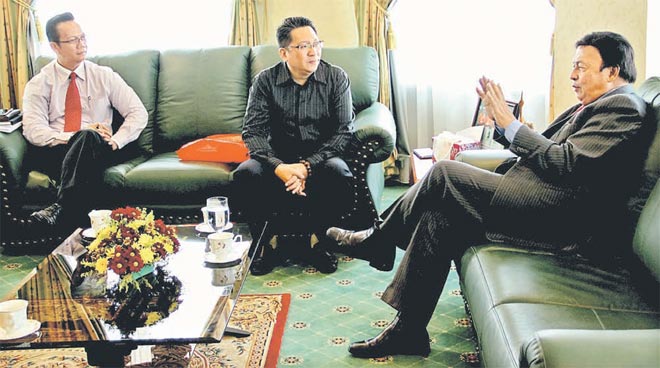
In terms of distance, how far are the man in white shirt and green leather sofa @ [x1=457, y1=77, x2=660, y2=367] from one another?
194cm

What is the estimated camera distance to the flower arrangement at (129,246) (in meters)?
2.28

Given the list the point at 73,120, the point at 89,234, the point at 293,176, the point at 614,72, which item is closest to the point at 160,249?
the point at 89,234

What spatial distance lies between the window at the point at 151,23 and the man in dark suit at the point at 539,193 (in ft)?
8.65

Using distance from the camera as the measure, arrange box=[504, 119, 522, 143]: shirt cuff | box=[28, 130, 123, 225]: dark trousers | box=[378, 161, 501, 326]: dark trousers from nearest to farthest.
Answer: box=[378, 161, 501, 326]: dark trousers < box=[504, 119, 522, 143]: shirt cuff < box=[28, 130, 123, 225]: dark trousers

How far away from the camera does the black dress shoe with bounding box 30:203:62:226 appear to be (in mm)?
3568

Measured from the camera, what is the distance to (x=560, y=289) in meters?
2.09

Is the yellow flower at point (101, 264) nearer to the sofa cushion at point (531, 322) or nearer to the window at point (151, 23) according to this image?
the sofa cushion at point (531, 322)

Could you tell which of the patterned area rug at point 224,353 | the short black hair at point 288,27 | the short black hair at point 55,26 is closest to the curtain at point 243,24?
the short black hair at point 55,26

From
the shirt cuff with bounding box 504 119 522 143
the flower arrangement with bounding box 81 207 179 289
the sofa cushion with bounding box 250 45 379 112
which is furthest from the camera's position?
the sofa cushion with bounding box 250 45 379 112

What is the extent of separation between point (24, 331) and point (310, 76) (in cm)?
192

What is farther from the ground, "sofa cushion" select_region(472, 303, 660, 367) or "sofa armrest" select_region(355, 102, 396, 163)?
"sofa armrest" select_region(355, 102, 396, 163)

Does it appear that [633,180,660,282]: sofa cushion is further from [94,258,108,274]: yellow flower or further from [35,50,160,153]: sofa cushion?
[35,50,160,153]: sofa cushion

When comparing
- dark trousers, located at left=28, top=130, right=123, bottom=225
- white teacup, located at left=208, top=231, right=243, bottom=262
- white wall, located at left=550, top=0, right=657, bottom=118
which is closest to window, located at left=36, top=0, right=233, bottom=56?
dark trousers, located at left=28, top=130, right=123, bottom=225

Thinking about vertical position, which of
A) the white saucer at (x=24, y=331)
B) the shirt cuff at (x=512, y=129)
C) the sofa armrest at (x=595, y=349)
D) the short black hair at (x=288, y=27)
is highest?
the short black hair at (x=288, y=27)
